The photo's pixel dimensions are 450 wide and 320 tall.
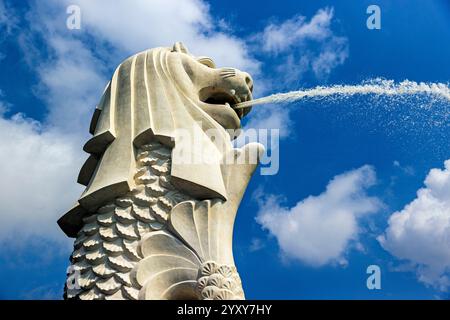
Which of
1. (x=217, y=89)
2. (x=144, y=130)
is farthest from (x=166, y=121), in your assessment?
(x=217, y=89)

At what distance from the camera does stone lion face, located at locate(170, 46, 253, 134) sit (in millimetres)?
8531

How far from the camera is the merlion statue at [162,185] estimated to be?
23.0 ft

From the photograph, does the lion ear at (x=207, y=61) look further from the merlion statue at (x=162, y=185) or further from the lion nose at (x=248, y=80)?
the lion nose at (x=248, y=80)

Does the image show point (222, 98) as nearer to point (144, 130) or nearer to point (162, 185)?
point (144, 130)

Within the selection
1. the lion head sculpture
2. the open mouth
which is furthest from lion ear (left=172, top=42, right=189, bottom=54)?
the open mouth

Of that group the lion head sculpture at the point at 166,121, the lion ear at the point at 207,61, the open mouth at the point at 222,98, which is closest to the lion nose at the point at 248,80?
the lion head sculpture at the point at 166,121

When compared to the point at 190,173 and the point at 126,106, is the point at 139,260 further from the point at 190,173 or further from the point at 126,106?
the point at 126,106

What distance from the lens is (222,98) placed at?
8.82 m

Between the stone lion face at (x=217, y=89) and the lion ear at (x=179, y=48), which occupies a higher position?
the lion ear at (x=179, y=48)

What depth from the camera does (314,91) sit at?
30.1 ft

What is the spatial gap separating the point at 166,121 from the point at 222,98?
1149mm

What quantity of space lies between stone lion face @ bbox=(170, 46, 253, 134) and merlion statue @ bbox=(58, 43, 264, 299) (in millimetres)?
14

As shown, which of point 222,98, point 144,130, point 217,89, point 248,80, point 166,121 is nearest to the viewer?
point 144,130

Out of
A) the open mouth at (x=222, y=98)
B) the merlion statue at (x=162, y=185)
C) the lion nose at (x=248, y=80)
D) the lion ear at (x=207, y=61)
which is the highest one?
the lion ear at (x=207, y=61)
